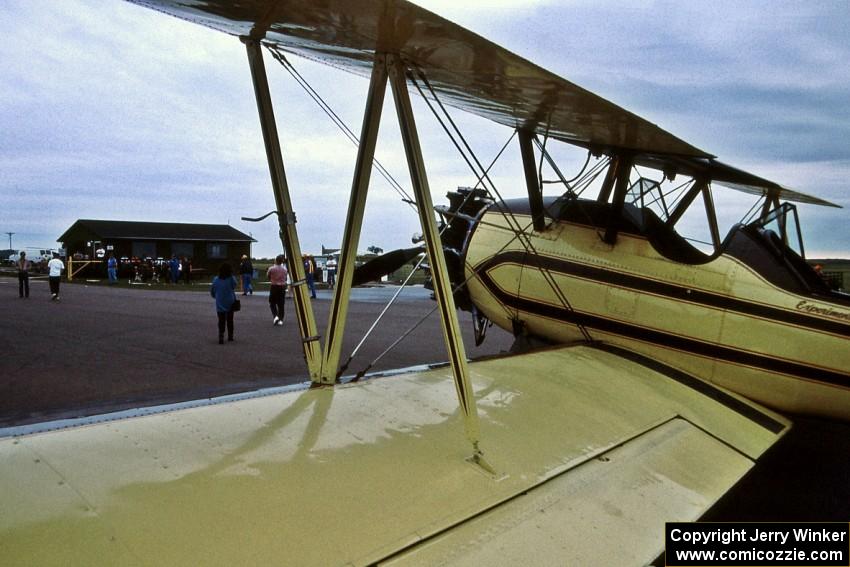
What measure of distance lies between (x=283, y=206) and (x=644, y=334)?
125 inches

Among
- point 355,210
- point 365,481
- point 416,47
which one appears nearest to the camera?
point 365,481

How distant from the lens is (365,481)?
208 centimetres

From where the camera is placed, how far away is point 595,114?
12.3 ft

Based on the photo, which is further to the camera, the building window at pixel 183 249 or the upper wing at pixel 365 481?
the building window at pixel 183 249

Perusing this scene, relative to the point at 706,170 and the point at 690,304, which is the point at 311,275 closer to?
the point at 706,170

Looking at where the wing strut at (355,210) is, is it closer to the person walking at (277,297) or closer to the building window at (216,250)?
the person walking at (277,297)

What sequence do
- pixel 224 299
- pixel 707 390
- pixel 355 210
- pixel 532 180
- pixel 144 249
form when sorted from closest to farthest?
pixel 355 210
pixel 707 390
pixel 532 180
pixel 224 299
pixel 144 249

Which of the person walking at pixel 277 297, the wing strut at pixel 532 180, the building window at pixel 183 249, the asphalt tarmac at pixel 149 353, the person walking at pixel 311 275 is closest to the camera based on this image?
the wing strut at pixel 532 180

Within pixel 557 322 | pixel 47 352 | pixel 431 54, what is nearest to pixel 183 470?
pixel 431 54

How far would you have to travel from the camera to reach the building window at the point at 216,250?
41.2 m

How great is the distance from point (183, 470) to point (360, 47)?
7.02ft

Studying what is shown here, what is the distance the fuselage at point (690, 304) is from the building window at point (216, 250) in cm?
3956

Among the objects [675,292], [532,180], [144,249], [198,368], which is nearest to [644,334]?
[675,292]

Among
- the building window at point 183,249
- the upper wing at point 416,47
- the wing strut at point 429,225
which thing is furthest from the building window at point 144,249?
the wing strut at point 429,225
